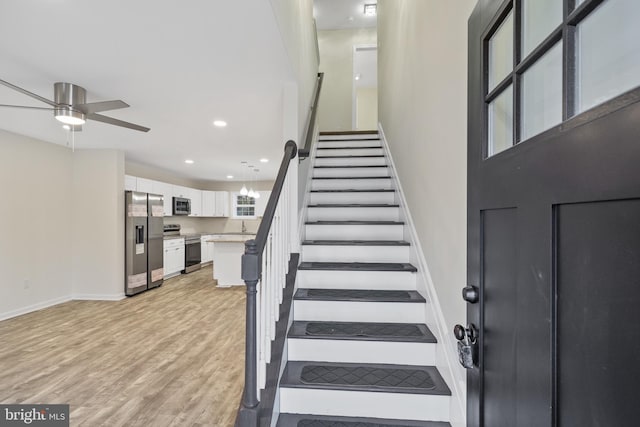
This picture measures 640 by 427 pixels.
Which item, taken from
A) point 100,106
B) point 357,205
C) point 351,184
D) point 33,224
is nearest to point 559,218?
point 357,205

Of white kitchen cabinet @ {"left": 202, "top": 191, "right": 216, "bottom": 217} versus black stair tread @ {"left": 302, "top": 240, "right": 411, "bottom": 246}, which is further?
white kitchen cabinet @ {"left": 202, "top": 191, "right": 216, "bottom": 217}

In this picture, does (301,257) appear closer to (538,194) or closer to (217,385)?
(217,385)

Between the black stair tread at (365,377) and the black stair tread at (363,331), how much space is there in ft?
0.52

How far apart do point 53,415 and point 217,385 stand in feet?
3.62

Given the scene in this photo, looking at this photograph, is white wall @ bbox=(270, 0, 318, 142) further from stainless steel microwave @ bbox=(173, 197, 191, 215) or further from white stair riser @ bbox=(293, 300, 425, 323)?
stainless steel microwave @ bbox=(173, 197, 191, 215)

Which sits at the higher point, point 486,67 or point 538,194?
point 486,67

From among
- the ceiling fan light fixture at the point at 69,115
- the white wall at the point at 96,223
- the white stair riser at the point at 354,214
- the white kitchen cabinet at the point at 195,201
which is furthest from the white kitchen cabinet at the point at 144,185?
the white stair riser at the point at 354,214

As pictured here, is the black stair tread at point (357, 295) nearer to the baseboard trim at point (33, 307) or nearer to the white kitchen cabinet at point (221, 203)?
the baseboard trim at point (33, 307)

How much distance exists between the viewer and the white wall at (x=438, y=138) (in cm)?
153

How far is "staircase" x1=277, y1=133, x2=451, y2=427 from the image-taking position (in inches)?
63.6

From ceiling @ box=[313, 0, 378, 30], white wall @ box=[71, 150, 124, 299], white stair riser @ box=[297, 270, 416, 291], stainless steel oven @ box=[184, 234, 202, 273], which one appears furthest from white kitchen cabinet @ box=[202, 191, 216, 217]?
white stair riser @ box=[297, 270, 416, 291]

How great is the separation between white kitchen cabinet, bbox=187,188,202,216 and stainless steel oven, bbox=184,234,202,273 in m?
0.81

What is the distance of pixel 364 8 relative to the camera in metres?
A: 5.97

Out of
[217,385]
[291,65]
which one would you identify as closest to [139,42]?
[291,65]
